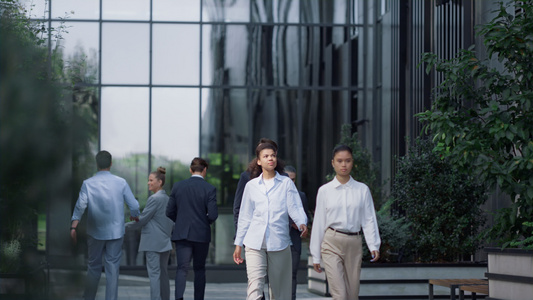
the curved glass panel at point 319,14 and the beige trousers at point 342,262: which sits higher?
the curved glass panel at point 319,14

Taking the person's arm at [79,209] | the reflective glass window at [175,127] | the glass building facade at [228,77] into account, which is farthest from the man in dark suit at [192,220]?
the person's arm at [79,209]

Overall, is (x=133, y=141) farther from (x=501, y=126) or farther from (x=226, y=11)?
(x=501, y=126)

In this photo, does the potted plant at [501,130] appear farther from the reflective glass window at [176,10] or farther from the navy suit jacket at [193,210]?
the reflective glass window at [176,10]

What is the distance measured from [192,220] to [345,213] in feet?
9.77

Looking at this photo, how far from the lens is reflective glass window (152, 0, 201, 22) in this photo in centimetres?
1817

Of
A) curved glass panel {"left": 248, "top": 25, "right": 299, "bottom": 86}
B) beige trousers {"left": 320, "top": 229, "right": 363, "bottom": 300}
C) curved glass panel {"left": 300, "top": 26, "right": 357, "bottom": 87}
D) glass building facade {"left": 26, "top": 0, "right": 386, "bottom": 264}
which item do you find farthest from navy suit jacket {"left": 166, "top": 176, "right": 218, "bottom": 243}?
curved glass panel {"left": 300, "top": 26, "right": 357, "bottom": 87}

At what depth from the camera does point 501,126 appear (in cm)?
812

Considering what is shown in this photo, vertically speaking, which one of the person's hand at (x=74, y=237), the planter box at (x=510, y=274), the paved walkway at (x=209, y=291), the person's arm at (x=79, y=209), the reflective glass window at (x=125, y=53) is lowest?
the paved walkway at (x=209, y=291)

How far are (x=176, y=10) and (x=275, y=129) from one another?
10.8 feet

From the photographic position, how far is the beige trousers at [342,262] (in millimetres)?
7020

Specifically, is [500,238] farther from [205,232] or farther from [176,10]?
[176,10]

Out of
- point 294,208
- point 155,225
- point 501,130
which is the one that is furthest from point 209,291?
point 294,208

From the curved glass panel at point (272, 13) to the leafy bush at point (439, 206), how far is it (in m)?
6.54

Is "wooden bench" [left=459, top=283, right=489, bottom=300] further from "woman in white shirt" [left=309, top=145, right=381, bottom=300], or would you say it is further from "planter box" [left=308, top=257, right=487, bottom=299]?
"planter box" [left=308, top=257, right=487, bottom=299]
